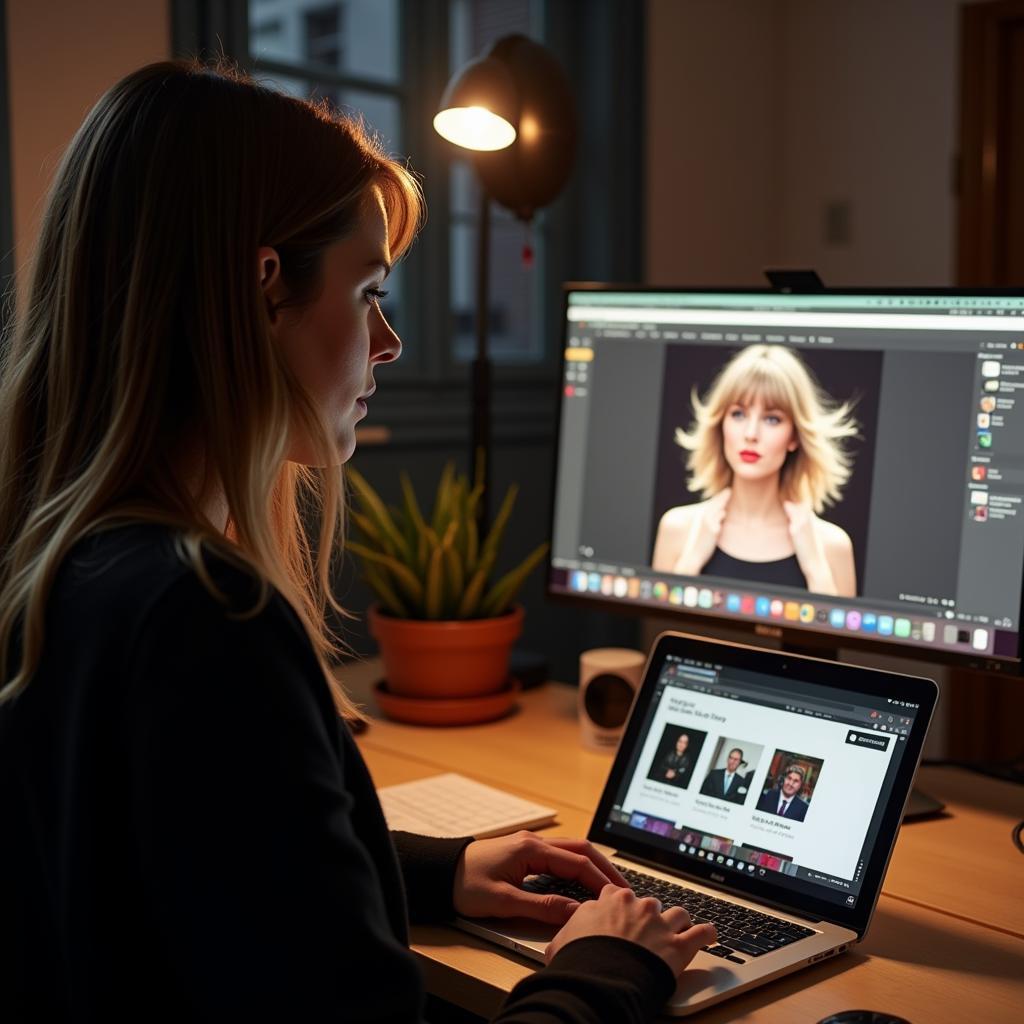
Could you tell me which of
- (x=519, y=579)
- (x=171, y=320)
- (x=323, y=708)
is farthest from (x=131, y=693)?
(x=519, y=579)

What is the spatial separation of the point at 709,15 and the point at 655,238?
1.81 feet

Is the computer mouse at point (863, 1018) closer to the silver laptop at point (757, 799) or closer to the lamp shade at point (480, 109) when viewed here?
the silver laptop at point (757, 799)

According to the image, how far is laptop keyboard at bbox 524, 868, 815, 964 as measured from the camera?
0.97 m

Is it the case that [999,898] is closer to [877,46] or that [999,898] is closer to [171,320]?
[171,320]

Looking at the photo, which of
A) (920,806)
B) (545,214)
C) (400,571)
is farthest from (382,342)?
(545,214)

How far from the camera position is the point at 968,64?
2.91 meters

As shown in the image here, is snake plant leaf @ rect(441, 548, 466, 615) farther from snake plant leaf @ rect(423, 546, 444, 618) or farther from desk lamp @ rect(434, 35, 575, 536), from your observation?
desk lamp @ rect(434, 35, 575, 536)

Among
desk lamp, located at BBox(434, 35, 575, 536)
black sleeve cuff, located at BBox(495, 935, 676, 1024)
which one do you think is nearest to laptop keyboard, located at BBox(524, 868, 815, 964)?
black sleeve cuff, located at BBox(495, 935, 676, 1024)

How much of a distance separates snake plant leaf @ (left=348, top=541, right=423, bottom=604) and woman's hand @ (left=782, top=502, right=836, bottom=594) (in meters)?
0.48

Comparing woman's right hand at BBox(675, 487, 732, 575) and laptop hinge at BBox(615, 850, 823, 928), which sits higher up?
woman's right hand at BBox(675, 487, 732, 575)

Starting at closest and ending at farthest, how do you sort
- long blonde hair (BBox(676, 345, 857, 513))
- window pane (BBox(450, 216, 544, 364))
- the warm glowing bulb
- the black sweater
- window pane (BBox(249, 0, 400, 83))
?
the black sweater → long blonde hair (BBox(676, 345, 857, 513)) → the warm glowing bulb → window pane (BBox(249, 0, 400, 83)) → window pane (BBox(450, 216, 544, 364))

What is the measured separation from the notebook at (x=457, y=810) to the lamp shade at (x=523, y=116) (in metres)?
0.80

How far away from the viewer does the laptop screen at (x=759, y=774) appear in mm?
1038

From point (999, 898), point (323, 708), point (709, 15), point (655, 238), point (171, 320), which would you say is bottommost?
point (999, 898)
